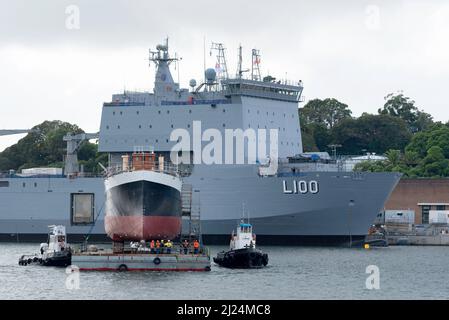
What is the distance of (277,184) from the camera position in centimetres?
7619

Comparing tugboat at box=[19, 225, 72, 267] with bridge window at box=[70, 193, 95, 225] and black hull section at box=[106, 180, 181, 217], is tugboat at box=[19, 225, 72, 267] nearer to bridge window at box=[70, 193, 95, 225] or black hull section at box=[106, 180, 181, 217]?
black hull section at box=[106, 180, 181, 217]

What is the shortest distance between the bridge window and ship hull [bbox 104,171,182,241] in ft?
71.5

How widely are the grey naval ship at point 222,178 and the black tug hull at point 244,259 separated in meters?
13.6

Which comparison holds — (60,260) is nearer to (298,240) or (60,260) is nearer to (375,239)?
(298,240)

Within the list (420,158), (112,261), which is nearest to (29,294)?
(112,261)

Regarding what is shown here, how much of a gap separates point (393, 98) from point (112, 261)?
8855 centimetres

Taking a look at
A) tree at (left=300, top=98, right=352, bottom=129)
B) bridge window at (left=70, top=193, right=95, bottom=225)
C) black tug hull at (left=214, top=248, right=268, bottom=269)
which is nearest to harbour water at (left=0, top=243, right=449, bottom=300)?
black tug hull at (left=214, top=248, right=268, bottom=269)

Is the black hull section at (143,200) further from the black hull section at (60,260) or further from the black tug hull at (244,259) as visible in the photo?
the black tug hull at (244,259)

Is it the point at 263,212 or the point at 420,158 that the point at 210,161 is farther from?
the point at 420,158

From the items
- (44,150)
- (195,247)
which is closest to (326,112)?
(44,150)

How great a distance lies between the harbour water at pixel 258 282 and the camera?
46906 millimetres

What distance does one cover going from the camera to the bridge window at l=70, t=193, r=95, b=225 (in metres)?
82.9

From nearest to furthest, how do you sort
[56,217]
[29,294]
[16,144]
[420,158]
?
[29,294] < [56,217] < [420,158] < [16,144]
